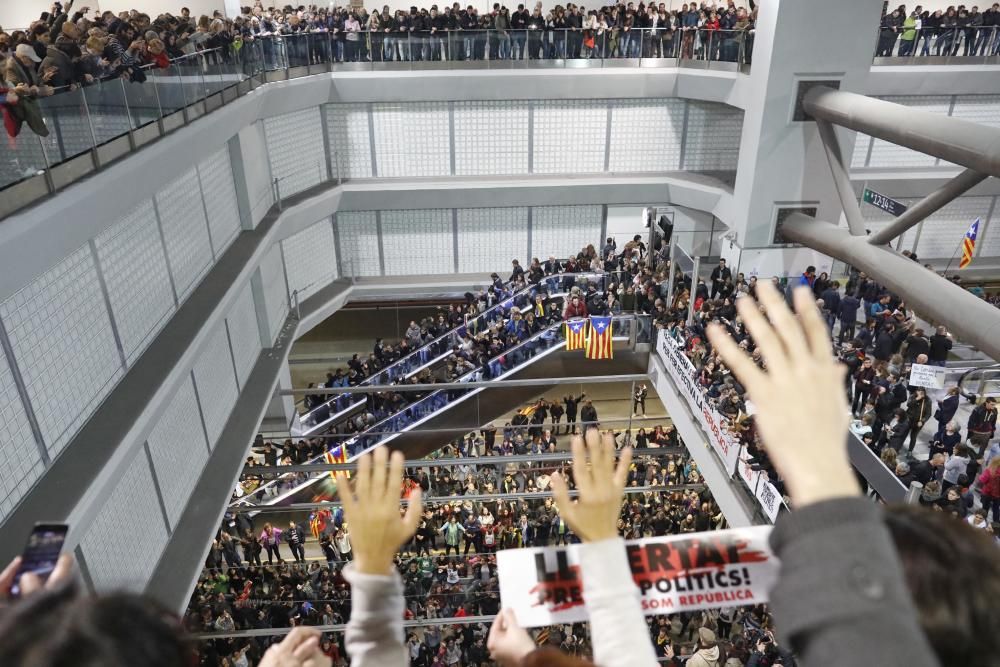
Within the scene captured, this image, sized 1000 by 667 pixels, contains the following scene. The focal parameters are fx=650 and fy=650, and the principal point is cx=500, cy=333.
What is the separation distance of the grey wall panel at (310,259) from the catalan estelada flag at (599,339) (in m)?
9.56

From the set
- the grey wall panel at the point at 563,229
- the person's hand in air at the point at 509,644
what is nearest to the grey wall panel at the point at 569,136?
the grey wall panel at the point at 563,229

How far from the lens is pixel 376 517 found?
1.88m

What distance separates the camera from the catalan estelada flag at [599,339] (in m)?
15.9

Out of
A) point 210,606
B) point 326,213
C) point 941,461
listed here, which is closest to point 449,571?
point 210,606

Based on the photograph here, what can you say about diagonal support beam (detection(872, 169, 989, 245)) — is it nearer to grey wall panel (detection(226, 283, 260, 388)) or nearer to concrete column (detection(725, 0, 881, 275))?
concrete column (detection(725, 0, 881, 275))

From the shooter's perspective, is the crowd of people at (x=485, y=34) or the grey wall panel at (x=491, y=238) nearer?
the crowd of people at (x=485, y=34)

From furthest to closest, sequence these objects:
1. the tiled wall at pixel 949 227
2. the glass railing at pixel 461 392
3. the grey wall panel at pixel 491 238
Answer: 1. the grey wall panel at pixel 491 238
2. the tiled wall at pixel 949 227
3. the glass railing at pixel 461 392

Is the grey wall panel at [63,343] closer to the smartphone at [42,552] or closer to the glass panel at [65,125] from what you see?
the glass panel at [65,125]

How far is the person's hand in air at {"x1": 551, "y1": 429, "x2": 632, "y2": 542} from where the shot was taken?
6.45 feet

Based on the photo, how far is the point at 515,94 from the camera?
2006 centimetres


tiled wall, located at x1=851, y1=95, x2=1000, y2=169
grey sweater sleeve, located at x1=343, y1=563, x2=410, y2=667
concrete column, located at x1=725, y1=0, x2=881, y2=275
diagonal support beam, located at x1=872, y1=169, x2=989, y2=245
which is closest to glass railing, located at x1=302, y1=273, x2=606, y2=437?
concrete column, located at x1=725, y1=0, x2=881, y2=275

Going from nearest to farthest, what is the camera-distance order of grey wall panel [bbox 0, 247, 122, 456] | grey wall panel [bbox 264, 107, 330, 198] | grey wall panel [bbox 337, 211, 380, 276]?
grey wall panel [bbox 0, 247, 122, 456] < grey wall panel [bbox 264, 107, 330, 198] < grey wall panel [bbox 337, 211, 380, 276]

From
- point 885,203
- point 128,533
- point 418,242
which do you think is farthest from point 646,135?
point 128,533

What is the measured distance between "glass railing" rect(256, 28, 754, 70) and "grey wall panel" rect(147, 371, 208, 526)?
→ 11.1 m
